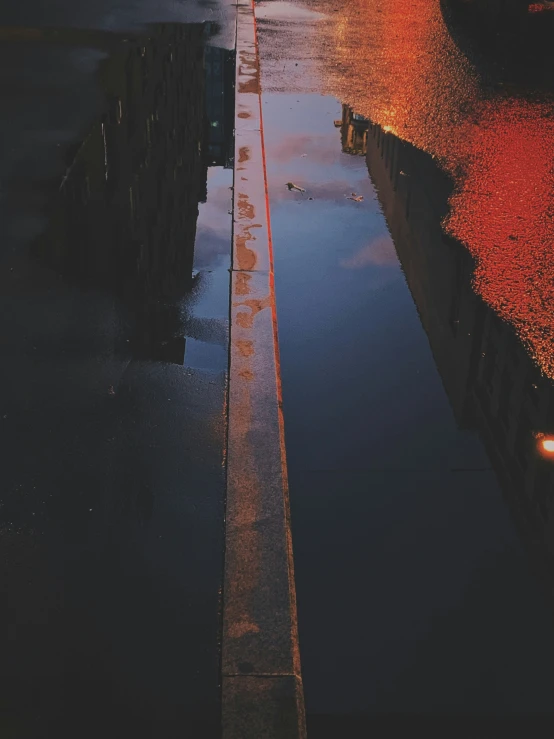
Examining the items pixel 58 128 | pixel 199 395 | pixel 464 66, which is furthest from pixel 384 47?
pixel 199 395

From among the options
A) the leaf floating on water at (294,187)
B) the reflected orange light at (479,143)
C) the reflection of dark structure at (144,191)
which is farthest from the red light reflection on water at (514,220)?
the reflection of dark structure at (144,191)

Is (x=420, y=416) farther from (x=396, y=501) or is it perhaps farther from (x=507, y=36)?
(x=507, y=36)

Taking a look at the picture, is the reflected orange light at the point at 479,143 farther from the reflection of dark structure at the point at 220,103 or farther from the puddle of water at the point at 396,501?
the reflection of dark structure at the point at 220,103

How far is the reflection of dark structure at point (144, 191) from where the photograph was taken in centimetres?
636

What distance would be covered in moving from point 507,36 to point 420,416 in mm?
14339

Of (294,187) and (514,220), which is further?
(294,187)

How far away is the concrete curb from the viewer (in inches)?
122

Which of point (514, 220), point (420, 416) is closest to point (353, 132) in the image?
point (514, 220)

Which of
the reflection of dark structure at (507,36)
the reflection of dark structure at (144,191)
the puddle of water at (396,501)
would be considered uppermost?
the reflection of dark structure at (507,36)

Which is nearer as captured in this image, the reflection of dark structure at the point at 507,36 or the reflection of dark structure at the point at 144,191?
the reflection of dark structure at the point at 144,191

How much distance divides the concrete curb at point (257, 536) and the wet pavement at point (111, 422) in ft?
0.33

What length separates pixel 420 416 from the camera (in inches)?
199

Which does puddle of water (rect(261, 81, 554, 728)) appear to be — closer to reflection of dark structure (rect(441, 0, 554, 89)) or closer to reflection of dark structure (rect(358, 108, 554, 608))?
reflection of dark structure (rect(358, 108, 554, 608))

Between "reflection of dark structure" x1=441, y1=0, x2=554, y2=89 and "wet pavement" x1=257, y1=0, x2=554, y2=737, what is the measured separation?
340 centimetres
